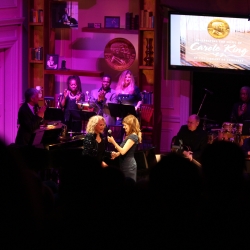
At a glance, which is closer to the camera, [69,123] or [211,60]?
[69,123]

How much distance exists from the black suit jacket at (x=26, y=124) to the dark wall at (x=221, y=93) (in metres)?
3.68

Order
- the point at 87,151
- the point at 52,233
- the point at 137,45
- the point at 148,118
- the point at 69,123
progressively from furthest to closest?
the point at 137,45 → the point at 148,118 → the point at 69,123 → the point at 87,151 → the point at 52,233

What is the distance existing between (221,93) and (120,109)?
2.49 meters

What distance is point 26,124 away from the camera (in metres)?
8.16

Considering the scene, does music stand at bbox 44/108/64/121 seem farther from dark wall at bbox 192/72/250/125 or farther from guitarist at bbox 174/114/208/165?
dark wall at bbox 192/72/250/125

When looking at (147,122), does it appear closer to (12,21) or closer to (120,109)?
(120,109)

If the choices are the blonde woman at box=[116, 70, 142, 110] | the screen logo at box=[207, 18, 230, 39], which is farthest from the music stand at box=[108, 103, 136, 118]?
the screen logo at box=[207, 18, 230, 39]

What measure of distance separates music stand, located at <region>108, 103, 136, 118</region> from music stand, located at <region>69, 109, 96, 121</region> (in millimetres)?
361

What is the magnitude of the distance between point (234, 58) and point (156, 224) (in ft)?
26.9

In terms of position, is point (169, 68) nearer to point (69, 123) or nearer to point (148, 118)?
point (148, 118)

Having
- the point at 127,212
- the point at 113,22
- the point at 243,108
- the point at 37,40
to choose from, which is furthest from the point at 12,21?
the point at 127,212

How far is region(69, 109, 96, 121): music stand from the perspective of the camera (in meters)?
8.75

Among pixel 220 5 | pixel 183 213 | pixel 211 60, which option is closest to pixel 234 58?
pixel 211 60

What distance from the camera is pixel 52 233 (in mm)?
2234
